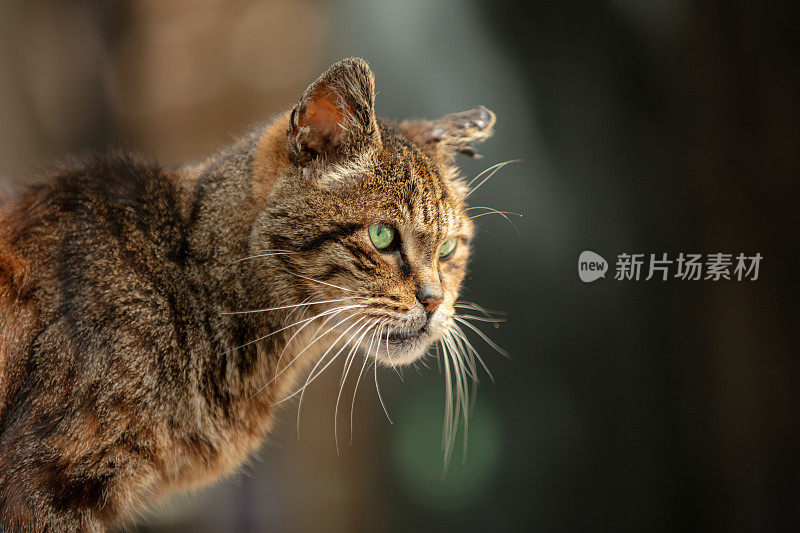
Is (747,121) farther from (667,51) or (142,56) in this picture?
(142,56)

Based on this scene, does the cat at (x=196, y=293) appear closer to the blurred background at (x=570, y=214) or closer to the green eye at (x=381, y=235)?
the green eye at (x=381, y=235)

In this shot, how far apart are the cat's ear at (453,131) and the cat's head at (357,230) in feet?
0.48

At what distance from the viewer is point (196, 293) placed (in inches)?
36.2

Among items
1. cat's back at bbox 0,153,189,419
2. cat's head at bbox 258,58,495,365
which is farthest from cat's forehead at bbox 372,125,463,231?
cat's back at bbox 0,153,189,419

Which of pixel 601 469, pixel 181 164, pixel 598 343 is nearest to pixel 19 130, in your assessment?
pixel 181 164

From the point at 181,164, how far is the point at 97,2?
1.38ft

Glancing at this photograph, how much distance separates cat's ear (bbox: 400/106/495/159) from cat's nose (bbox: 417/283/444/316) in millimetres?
291

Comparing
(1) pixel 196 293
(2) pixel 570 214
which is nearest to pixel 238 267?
(1) pixel 196 293

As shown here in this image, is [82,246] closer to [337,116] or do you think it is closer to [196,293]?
[196,293]

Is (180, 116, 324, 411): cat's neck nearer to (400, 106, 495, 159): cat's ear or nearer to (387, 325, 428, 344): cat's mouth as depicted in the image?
(387, 325, 428, 344): cat's mouth

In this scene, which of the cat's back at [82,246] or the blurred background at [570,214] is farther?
the blurred background at [570,214]

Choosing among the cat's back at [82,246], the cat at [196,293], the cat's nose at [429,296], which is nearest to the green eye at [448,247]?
the cat at [196,293]

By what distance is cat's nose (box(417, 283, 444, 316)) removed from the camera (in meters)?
0.92

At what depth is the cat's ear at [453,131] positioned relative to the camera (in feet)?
3.54
